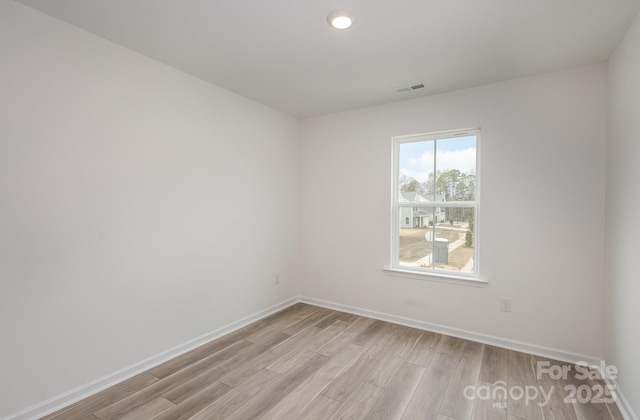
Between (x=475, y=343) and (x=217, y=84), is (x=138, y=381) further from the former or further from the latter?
(x=475, y=343)

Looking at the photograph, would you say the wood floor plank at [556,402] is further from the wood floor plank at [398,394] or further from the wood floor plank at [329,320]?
the wood floor plank at [329,320]

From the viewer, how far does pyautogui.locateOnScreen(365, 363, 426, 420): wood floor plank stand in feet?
6.32

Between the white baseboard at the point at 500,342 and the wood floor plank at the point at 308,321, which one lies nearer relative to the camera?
the white baseboard at the point at 500,342

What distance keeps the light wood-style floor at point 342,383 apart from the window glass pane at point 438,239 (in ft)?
2.50

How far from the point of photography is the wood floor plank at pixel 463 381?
77.0 inches

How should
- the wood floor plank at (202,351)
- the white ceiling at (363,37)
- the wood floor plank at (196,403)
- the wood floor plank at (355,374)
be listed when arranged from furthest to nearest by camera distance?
1. the wood floor plank at (202,351)
2. the wood floor plank at (355,374)
3. the wood floor plank at (196,403)
4. the white ceiling at (363,37)

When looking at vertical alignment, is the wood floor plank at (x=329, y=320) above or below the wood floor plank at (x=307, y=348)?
above

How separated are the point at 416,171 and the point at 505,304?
5.21ft

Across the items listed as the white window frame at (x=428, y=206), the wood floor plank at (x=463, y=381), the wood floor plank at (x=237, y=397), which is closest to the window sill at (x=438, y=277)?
the white window frame at (x=428, y=206)

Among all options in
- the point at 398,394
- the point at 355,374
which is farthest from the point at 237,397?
the point at 398,394

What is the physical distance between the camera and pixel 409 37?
6.89 ft

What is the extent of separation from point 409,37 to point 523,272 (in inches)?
88.9

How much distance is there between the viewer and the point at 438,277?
3.15 m

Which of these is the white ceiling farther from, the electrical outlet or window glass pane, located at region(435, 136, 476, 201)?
the electrical outlet
